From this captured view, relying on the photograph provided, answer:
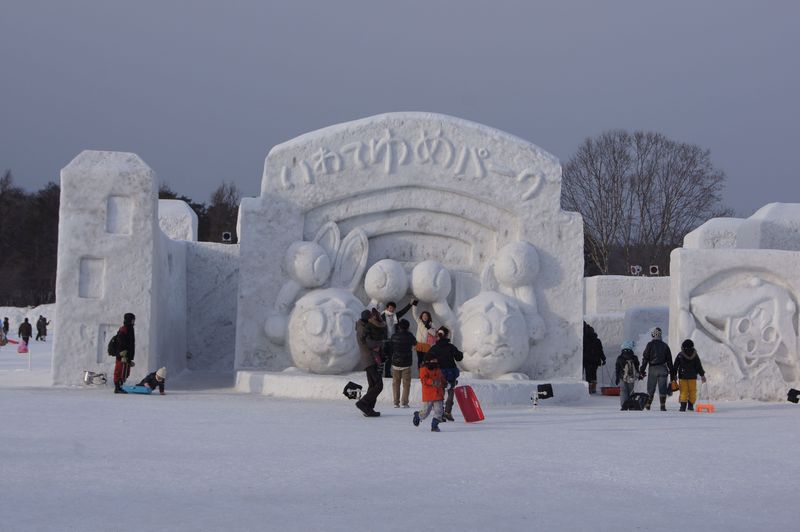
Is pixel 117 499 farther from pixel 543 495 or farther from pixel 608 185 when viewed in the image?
pixel 608 185

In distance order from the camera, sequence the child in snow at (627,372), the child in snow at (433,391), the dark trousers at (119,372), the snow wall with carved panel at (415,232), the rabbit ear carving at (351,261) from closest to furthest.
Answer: the child in snow at (433,391)
the child in snow at (627,372)
the dark trousers at (119,372)
the snow wall with carved panel at (415,232)
the rabbit ear carving at (351,261)

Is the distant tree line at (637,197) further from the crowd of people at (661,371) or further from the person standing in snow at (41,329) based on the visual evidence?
the crowd of people at (661,371)

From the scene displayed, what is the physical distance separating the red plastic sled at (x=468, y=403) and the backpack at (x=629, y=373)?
11.1 feet

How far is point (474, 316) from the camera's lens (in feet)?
55.0

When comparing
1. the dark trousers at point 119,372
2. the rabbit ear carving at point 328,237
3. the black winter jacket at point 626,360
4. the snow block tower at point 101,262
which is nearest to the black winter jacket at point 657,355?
the black winter jacket at point 626,360

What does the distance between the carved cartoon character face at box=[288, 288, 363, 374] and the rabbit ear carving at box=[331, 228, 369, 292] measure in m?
0.65

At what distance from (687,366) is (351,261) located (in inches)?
228

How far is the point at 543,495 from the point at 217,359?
47.8ft

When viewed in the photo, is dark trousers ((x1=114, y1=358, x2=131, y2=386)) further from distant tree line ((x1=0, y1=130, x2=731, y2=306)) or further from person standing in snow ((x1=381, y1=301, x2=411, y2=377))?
distant tree line ((x1=0, y1=130, x2=731, y2=306))

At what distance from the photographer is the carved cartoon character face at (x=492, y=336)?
1652 centimetres

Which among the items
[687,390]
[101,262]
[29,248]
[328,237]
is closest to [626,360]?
[687,390]

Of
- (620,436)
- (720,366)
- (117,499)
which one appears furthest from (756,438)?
(117,499)

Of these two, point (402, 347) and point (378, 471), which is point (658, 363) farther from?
point (378, 471)

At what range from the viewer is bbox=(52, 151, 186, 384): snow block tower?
648 inches
